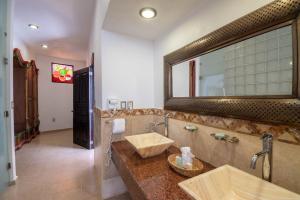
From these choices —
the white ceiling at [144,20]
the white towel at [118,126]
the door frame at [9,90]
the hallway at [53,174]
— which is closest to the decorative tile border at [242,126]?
the white towel at [118,126]

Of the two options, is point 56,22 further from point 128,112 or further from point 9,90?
point 128,112

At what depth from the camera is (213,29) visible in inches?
44.6

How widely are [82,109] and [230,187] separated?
3.62m

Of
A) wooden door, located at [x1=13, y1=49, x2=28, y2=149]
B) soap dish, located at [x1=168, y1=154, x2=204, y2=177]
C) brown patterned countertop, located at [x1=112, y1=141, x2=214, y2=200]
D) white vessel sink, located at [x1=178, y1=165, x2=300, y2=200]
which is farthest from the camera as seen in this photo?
wooden door, located at [x1=13, y1=49, x2=28, y2=149]

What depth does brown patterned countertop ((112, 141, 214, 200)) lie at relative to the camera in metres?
0.79

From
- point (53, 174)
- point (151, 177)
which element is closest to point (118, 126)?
point (151, 177)

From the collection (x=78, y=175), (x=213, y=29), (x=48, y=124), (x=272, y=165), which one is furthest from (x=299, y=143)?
(x=48, y=124)

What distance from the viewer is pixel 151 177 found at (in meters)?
0.96

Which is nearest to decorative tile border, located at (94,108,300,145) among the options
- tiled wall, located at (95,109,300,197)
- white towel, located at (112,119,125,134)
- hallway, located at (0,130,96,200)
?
tiled wall, located at (95,109,300,197)

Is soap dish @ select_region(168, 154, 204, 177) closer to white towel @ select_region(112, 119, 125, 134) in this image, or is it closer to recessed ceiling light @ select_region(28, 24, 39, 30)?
white towel @ select_region(112, 119, 125, 134)

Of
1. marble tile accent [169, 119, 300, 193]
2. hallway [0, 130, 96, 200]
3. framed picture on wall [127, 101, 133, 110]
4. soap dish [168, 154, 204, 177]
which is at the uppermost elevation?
framed picture on wall [127, 101, 133, 110]

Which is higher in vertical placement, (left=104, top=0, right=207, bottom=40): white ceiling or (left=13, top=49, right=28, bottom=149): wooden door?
(left=104, top=0, right=207, bottom=40): white ceiling

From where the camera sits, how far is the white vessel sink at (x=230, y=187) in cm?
68

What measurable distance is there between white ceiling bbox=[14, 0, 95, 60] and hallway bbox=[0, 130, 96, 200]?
111 inches
